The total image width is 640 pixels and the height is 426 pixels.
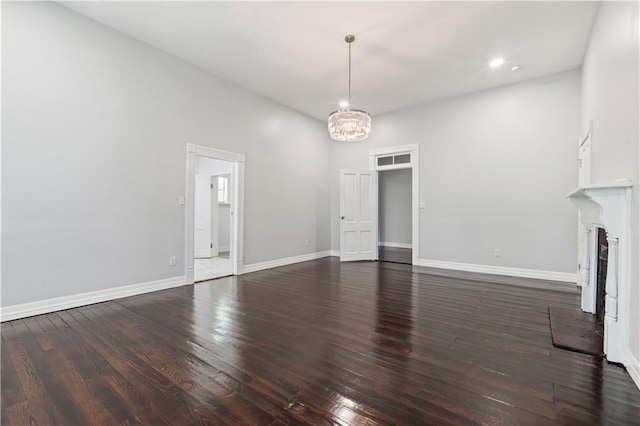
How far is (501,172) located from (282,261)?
4414mm

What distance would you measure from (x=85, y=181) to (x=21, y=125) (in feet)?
2.42

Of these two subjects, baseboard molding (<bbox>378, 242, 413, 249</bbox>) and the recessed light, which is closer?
the recessed light

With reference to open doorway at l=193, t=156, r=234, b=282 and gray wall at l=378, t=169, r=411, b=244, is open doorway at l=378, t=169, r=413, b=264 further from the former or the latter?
open doorway at l=193, t=156, r=234, b=282

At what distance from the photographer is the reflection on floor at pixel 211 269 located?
4.85m

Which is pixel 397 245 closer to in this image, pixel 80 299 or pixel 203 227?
pixel 203 227

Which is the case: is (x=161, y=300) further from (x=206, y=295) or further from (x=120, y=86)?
(x=120, y=86)

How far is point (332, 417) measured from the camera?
1513 millimetres

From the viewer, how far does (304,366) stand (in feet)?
6.63

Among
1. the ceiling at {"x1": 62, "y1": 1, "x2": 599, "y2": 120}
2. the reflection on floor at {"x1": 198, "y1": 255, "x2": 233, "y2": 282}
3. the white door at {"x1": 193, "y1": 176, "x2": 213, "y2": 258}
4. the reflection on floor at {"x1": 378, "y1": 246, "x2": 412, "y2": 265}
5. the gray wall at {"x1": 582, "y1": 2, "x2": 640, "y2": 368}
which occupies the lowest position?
the reflection on floor at {"x1": 198, "y1": 255, "x2": 233, "y2": 282}

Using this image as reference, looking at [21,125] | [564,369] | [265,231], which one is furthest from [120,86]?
[564,369]

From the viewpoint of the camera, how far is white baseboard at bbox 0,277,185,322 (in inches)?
113

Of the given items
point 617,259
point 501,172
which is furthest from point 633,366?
point 501,172

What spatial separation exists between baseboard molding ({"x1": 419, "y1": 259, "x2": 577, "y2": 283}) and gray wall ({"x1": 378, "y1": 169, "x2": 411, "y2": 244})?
9.44 feet

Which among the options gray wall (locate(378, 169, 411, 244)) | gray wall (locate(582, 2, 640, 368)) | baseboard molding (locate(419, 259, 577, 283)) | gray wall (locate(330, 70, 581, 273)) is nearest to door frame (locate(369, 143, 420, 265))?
gray wall (locate(330, 70, 581, 273))
